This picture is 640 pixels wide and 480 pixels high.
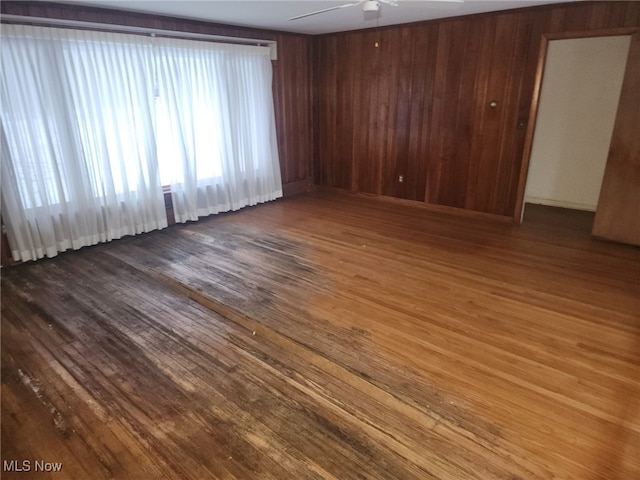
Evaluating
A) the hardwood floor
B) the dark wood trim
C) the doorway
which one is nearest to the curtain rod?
the hardwood floor

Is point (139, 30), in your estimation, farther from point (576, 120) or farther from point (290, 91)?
point (576, 120)

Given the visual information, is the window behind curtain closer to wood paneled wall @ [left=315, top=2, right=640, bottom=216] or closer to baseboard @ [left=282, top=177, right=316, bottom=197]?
baseboard @ [left=282, top=177, right=316, bottom=197]

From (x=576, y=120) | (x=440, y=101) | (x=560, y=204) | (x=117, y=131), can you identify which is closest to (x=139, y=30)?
(x=117, y=131)

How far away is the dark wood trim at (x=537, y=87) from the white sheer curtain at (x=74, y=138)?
4.08 meters

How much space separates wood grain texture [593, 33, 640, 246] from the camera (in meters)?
3.80

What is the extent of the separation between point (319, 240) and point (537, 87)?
285 centimetres

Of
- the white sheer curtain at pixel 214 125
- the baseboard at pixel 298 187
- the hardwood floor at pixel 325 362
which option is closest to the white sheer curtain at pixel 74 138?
the white sheer curtain at pixel 214 125

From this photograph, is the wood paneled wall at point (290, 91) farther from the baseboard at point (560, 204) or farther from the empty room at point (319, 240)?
the baseboard at point (560, 204)

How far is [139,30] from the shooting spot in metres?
4.05

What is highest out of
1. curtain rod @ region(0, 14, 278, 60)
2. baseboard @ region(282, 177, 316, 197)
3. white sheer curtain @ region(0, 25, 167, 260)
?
curtain rod @ region(0, 14, 278, 60)

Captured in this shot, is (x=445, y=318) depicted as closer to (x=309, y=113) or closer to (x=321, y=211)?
(x=321, y=211)

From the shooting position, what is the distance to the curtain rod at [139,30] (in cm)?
341

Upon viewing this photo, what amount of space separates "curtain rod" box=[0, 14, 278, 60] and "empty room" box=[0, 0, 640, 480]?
27 mm

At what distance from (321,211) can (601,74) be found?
381 centimetres
